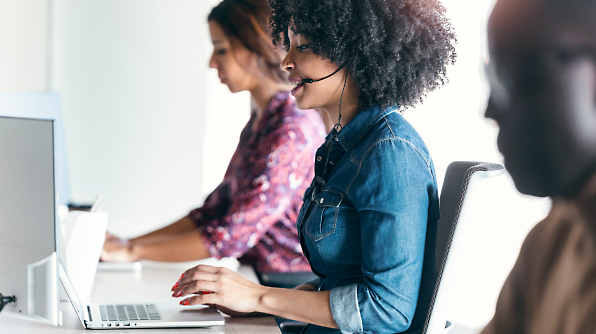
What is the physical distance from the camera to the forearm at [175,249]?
1481mm

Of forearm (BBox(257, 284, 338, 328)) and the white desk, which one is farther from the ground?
forearm (BBox(257, 284, 338, 328))

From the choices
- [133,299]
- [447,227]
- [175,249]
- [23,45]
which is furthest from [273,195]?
[23,45]

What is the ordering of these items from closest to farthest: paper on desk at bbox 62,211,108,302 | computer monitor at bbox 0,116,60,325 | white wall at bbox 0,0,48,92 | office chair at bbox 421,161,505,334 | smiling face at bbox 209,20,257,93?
computer monitor at bbox 0,116,60,325, office chair at bbox 421,161,505,334, paper on desk at bbox 62,211,108,302, smiling face at bbox 209,20,257,93, white wall at bbox 0,0,48,92

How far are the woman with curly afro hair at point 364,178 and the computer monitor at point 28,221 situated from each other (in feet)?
0.78

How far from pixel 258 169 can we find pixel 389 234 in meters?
0.71

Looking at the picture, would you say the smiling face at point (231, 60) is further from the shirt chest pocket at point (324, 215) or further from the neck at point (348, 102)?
the shirt chest pocket at point (324, 215)

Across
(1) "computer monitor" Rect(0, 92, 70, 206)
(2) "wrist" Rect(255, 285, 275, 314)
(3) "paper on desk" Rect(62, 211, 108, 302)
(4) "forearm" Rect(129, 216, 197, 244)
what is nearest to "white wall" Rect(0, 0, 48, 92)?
(1) "computer monitor" Rect(0, 92, 70, 206)

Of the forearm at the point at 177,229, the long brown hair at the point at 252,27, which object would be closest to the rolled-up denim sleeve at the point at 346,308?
the long brown hair at the point at 252,27

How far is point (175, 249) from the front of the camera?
1.50 m

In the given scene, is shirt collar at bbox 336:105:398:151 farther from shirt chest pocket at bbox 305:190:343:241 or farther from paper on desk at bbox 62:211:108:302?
paper on desk at bbox 62:211:108:302

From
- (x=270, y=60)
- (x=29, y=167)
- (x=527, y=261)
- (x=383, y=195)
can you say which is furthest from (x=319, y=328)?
(x=270, y=60)

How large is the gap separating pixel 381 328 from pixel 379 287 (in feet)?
0.28

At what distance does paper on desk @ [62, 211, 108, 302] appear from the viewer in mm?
1122

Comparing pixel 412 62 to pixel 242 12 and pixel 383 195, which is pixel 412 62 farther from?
pixel 242 12
